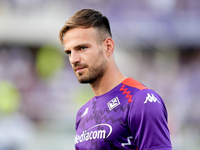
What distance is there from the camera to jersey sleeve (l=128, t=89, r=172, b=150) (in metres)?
2.23

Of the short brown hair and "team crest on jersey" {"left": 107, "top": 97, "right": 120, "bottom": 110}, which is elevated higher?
the short brown hair

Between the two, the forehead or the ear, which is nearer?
the forehead

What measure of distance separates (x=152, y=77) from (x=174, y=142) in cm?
282

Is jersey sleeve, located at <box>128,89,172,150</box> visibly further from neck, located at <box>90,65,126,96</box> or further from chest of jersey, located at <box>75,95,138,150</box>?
neck, located at <box>90,65,126,96</box>

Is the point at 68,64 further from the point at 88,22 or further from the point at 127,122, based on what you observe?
the point at 127,122

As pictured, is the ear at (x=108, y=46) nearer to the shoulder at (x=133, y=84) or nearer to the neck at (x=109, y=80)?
the neck at (x=109, y=80)

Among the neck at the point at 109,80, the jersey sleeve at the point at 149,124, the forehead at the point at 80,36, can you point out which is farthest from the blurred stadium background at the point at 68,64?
the jersey sleeve at the point at 149,124

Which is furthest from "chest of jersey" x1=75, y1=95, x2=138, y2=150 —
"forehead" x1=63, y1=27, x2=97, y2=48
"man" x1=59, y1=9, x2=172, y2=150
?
"forehead" x1=63, y1=27, x2=97, y2=48

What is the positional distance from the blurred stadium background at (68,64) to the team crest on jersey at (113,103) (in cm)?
867

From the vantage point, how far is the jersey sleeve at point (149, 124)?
7.31 feet

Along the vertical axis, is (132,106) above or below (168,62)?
below

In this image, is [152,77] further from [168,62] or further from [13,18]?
[13,18]

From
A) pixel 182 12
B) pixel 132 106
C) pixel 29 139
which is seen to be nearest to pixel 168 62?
pixel 182 12

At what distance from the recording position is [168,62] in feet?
42.3
